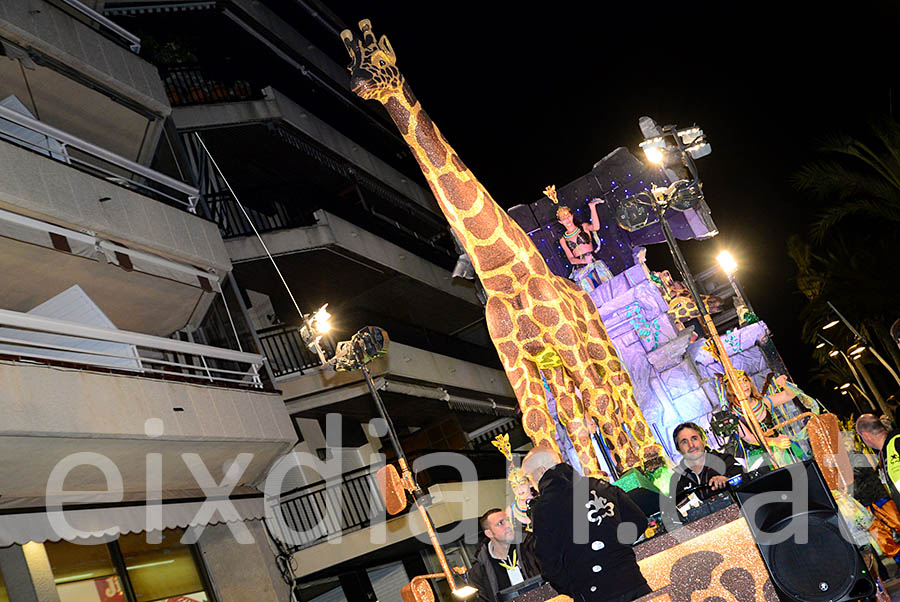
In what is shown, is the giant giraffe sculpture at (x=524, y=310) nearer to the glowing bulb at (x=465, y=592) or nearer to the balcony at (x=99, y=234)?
the glowing bulb at (x=465, y=592)

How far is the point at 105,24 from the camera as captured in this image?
1397cm

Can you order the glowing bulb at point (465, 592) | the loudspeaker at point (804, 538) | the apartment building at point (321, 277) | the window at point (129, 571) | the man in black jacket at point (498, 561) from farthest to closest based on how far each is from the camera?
the apartment building at point (321, 277), the window at point (129, 571), the man in black jacket at point (498, 561), the glowing bulb at point (465, 592), the loudspeaker at point (804, 538)

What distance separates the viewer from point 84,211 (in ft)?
36.9

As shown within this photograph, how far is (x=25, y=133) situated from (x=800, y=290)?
84.4 feet

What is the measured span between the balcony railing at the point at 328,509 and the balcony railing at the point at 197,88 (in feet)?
28.9

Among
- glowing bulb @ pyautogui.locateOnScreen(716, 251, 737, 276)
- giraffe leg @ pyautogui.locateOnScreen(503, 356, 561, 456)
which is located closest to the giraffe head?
giraffe leg @ pyautogui.locateOnScreen(503, 356, 561, 456)

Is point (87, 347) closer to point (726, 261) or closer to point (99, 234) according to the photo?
point (99, 234)

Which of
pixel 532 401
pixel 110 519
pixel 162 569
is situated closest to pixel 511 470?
pixel 532 401

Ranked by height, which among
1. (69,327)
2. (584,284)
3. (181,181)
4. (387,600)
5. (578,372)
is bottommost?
(387,600)

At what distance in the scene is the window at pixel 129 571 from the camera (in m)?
10.2

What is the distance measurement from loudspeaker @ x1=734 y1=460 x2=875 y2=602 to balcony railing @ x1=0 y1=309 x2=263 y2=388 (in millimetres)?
7071

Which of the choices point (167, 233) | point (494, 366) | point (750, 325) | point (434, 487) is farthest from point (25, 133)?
point (494, 366)

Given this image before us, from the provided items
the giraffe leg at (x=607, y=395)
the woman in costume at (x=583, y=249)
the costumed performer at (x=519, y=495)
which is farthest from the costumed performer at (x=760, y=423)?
the woman in costume at (x=583, y=249)

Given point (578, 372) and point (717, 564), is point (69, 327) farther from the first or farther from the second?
point (717, 564)
